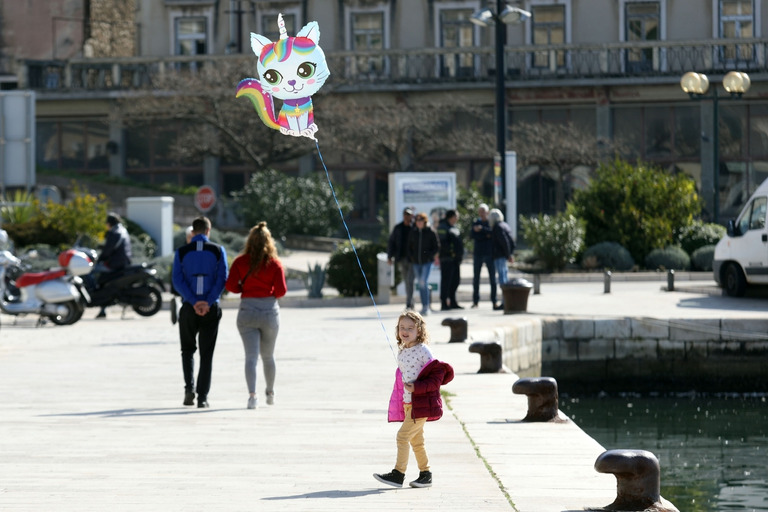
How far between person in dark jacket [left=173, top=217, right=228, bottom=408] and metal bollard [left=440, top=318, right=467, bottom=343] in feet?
17.7

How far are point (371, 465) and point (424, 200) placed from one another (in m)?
16.4

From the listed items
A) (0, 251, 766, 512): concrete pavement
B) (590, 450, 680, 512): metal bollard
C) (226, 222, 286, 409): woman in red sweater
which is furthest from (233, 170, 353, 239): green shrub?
(590, 450, 680, 512): metal bollard

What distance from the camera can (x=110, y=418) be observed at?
11.7 metres

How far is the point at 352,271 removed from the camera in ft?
85.1

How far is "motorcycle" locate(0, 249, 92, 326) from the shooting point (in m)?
21.8

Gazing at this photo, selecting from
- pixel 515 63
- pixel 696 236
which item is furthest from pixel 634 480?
pixel 515 63

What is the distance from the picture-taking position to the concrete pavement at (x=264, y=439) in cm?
815

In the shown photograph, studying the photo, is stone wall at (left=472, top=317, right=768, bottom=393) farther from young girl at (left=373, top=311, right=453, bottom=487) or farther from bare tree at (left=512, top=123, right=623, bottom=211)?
bare tree at (left=512, top=123, right=623, bottom=211)

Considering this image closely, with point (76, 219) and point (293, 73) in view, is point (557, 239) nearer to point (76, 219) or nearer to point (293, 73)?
point (76, 219)

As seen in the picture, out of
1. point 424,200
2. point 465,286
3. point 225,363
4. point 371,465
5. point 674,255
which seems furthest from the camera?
point 674,255

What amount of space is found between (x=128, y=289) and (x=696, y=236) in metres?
14.8

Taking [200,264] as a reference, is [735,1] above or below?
above

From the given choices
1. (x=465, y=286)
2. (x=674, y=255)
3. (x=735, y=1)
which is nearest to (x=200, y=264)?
(x=465, y=286)

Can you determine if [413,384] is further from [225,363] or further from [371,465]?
[225,363]
